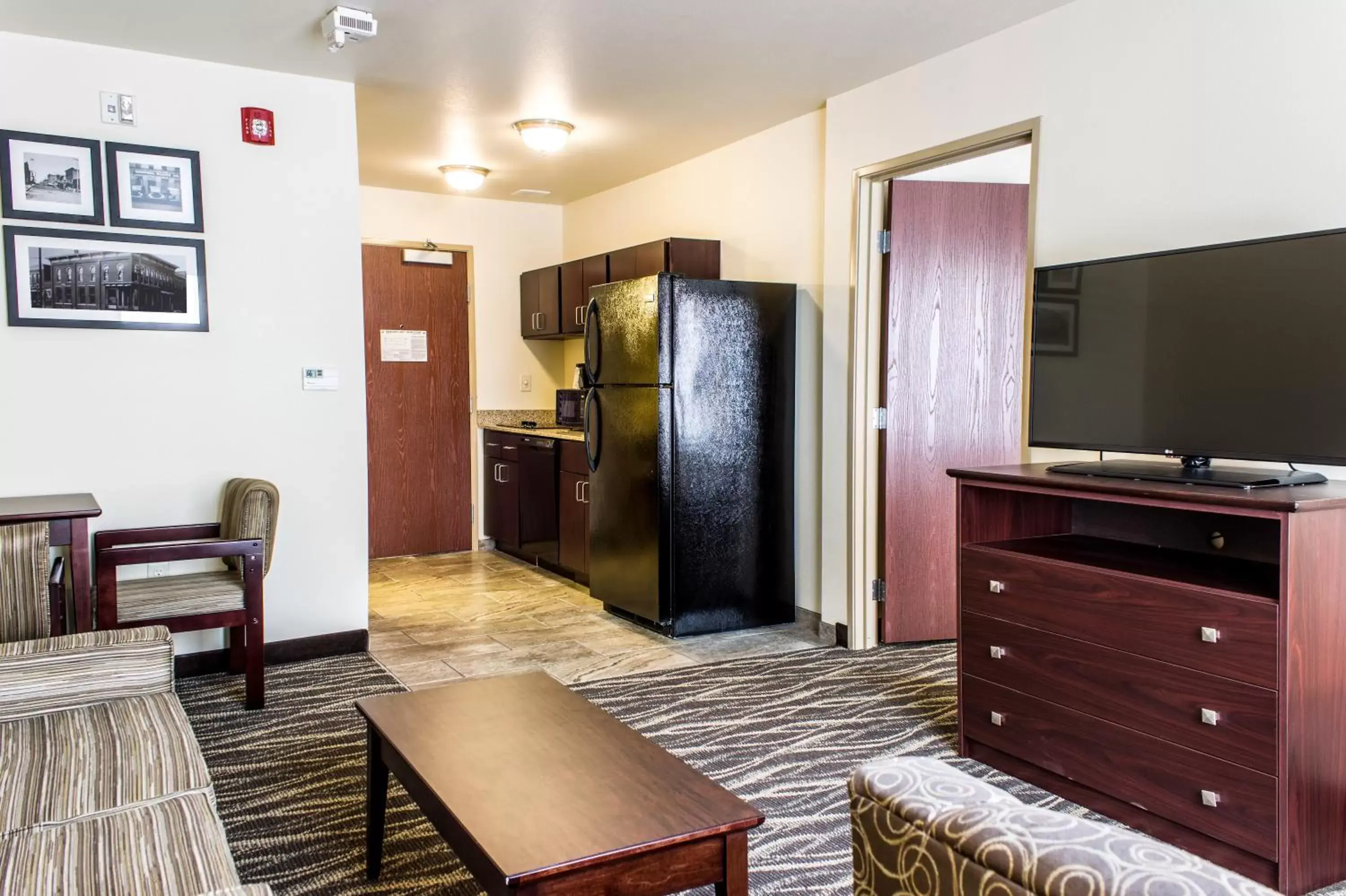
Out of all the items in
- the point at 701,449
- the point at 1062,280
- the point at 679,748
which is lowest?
the point at 679,748

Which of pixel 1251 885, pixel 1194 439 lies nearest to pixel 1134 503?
pixel 1194 439

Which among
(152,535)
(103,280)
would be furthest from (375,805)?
(103,280)

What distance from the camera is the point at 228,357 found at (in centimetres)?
388

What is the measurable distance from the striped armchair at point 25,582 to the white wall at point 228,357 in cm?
64

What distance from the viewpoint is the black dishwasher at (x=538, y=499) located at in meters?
5.81

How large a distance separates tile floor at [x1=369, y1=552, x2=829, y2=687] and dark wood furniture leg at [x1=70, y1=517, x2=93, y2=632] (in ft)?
3.76

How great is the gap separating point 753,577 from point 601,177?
110 inches

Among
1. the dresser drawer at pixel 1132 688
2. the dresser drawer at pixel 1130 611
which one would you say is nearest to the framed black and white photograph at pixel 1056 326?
the dresser drawer at pixel 1130 611

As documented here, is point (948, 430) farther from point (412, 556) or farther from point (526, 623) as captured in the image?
point (412, 556)

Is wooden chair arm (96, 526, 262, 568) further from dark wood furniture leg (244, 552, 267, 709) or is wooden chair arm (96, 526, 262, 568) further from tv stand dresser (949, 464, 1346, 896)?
tv stand dresser (949, 464, 1346, 896)

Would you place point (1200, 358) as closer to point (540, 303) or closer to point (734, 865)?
point (734, 865)

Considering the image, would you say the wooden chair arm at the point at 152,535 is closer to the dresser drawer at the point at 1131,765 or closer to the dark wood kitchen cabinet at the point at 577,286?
the dark wood kitchen cabinet at the point at 577,286

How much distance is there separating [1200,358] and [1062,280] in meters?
0.49

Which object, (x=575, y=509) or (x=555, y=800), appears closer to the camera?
(x=555, y=800)
